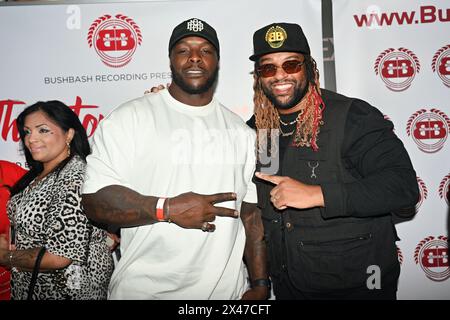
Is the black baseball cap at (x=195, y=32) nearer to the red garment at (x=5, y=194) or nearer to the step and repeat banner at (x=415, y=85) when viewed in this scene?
the step and repeat banner at (x=415, y=85)

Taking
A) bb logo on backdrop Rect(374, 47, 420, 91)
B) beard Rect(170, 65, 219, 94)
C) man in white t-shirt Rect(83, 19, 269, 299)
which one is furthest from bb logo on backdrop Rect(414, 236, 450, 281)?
beard Rect(170, 65, 219, 94)

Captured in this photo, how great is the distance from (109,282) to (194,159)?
0.77 metres

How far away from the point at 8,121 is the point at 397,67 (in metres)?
2.34

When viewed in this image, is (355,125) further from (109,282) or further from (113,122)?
(109,282)

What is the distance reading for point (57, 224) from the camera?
78.2 inches

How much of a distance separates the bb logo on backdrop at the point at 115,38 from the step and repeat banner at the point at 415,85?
1.21m

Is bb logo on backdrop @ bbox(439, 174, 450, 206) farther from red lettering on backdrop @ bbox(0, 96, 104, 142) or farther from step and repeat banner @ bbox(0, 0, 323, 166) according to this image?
red lettering on backdrop @ bbox(0, 96, 104, 142)

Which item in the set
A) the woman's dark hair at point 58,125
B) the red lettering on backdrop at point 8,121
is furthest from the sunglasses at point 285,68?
the red lettering on backdrop at point 8,121

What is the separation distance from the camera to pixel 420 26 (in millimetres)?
2439

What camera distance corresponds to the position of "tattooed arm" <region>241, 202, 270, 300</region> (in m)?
2.13

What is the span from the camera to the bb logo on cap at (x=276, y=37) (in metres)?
1.98

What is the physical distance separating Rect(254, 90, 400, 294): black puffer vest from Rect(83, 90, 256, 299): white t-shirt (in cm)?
27

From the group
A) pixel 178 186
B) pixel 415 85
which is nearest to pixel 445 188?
pixel 415 85

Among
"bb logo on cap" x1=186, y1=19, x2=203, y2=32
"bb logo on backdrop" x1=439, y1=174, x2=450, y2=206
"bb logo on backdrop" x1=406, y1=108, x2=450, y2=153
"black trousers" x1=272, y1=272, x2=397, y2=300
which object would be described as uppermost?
"bb logo on cap" x1=186, y1=19, x2=203, y2=32
